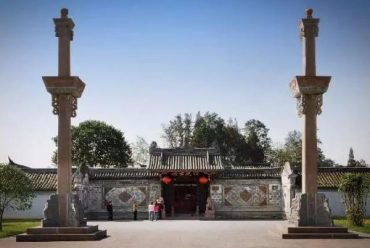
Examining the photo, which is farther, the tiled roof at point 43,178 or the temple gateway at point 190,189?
the tiled roof at point 43,178

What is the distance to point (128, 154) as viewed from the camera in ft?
213

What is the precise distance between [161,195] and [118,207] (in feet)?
10.2

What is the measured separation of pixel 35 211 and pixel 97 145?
24615mm

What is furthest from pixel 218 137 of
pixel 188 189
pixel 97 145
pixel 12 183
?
pixel 12 183

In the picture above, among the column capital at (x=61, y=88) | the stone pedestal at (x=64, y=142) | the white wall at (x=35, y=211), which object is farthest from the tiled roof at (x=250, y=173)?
the column capital at (x=61, y=88)

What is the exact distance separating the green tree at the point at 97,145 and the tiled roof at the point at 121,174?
2294cm

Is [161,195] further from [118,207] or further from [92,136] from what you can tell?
[92,136]

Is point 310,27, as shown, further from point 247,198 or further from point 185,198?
point 185,198

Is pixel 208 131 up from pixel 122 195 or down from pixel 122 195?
up

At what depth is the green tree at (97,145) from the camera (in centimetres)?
6059

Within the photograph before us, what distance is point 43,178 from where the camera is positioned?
3831 centimetres

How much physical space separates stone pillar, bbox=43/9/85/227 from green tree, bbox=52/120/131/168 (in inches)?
1672

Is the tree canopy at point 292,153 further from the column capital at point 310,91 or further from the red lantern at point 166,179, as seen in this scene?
the column capital at point 310,91

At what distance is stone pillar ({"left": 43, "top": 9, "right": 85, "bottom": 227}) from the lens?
17688 mm
